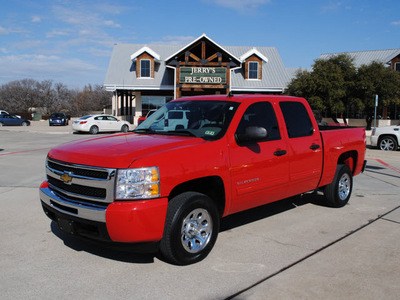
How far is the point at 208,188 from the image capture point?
4398 millimetres

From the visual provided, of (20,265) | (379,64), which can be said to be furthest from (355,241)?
(379,64)

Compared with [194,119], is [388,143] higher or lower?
lower

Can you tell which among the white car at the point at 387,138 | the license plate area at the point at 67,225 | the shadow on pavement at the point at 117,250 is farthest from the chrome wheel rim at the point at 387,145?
the license plate area at the point at 67,225

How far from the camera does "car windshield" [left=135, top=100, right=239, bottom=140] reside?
4453 mm

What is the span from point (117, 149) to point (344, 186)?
424cm

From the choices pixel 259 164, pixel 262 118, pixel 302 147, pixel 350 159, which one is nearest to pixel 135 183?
pixel 259 164

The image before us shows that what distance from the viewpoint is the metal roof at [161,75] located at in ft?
103

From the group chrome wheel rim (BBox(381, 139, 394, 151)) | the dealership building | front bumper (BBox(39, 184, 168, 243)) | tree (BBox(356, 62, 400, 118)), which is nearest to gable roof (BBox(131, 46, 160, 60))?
the dealership building

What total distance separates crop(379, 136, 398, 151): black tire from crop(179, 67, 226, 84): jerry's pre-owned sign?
14.9m

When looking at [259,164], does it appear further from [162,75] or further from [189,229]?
[162,75]

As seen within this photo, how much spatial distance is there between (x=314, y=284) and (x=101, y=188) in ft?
7.32

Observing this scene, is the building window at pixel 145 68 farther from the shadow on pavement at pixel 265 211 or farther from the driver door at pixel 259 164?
the driver door at pixel 259 164

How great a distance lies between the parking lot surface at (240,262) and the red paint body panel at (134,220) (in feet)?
1.02

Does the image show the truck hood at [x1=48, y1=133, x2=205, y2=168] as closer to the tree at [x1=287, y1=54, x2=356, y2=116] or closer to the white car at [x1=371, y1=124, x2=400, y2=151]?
the white car at [x1=371, y1=124, x2=400, y2=151]
